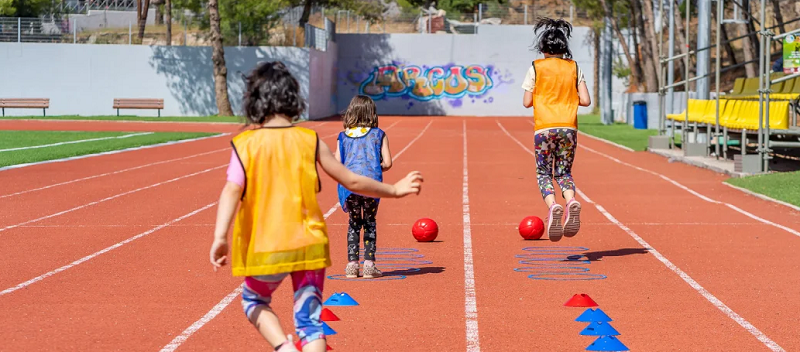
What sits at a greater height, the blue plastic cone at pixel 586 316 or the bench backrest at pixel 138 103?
the bench backrest at pixel 138 103

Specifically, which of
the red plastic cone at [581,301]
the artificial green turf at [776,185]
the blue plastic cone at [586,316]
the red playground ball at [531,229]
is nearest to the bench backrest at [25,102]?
the artificial green turf at [776,185]

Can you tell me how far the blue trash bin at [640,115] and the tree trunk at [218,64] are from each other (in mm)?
17793

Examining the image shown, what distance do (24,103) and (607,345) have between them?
158 ft

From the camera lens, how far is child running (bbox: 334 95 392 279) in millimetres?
8914

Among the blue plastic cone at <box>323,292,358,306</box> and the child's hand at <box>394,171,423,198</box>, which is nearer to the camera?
the child's hand at <box>394,171,423,198</box>

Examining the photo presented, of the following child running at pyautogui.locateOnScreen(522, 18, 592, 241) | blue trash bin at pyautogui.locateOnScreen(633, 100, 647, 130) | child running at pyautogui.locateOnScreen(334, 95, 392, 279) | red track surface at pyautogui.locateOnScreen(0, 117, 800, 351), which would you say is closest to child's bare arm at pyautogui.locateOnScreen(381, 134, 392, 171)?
child running at pyautogui.locateOnScreen(334, 95, 392, 279)

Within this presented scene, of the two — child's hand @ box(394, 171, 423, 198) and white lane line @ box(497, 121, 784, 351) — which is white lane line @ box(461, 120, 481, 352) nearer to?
white lane line @ box(497, 121, 784, 351)

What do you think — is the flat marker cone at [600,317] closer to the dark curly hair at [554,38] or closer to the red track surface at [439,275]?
the red track surface at [439,275]

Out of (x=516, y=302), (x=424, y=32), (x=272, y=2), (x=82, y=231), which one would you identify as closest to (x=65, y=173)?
(x=82, y=231)

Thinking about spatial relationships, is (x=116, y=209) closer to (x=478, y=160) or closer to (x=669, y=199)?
(x=669, y=199)

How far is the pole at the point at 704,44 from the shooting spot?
27.8m

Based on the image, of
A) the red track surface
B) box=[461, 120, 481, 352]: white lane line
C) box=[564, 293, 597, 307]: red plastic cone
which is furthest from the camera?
box=[564, 293, 597, 307]: red plastic cone

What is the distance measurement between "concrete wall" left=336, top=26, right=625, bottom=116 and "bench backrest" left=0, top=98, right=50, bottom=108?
57.2 ft

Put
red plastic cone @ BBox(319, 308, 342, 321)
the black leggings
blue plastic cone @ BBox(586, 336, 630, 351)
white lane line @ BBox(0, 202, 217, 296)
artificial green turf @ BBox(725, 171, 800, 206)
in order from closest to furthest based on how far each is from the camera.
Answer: blue plastic cone @ BBox(586, 336, 630, 351), red plastic cone @ BBox(319, 308, 342, 321), white lane line @ BBox(0, 202, 217, 296), the black leggings, artificial green turf @ BBox(725, 171, 800, 206)
